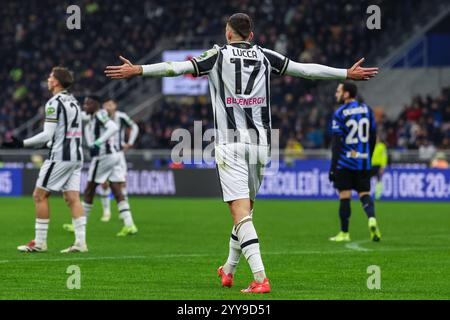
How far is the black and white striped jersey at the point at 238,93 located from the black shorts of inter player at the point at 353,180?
6.50m

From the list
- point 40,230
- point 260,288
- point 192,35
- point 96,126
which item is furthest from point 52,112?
point 192,35

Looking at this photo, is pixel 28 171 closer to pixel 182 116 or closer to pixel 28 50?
pixel 182 116

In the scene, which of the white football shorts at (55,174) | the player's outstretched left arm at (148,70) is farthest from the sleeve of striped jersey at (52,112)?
the player's outstretched left arm at (148,70)

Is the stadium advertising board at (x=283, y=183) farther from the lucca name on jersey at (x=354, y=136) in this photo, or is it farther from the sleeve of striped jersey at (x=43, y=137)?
the sleeve of striped jersey at (x=43, y=137)

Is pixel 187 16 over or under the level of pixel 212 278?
over

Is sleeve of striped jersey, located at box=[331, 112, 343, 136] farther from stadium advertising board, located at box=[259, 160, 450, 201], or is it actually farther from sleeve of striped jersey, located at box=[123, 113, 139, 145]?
stadium advertising board, located at box=[259, 160, 450, 201]

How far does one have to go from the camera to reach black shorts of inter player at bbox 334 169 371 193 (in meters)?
15.6

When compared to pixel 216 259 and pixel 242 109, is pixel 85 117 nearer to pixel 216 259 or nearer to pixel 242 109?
pixel 216 259

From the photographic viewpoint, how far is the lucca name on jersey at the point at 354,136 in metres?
15.5

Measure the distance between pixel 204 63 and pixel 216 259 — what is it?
13.1 feet

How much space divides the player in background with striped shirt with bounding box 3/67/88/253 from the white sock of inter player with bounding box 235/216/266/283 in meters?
4.57

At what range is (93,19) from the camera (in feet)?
142

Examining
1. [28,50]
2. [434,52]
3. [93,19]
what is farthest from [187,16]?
[434,52]

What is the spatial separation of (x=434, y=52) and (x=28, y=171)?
575 inches
